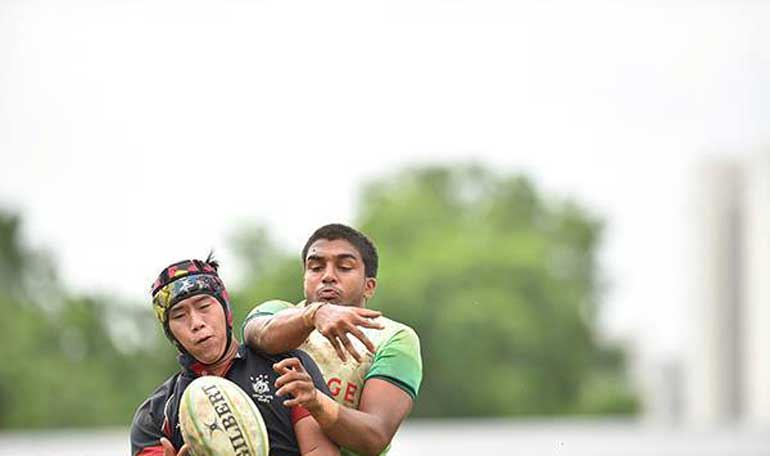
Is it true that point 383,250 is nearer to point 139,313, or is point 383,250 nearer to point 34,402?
point 139,313

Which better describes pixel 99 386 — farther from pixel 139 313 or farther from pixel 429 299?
pixel 429 299

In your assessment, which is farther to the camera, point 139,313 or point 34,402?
point 139,313

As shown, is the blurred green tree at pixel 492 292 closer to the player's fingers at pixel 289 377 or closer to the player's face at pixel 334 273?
the player's face at pixel 334 273

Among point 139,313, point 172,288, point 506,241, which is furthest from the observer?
point 506,241

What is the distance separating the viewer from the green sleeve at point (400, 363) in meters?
6.09

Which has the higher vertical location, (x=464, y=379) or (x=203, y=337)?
(x=203, y=337)

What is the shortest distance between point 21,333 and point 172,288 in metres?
65.4

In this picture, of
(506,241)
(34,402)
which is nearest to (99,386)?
(34,402)

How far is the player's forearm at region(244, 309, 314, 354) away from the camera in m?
5.88

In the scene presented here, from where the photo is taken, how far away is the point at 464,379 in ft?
249

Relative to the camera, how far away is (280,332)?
5.93m

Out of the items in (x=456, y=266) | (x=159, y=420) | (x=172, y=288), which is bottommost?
(x=456, y=266)

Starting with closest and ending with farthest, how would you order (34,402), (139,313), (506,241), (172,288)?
(172,288) → (34,402) → (139,313) → (506,241)

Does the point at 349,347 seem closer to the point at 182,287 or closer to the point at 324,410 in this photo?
the point at 324,410
